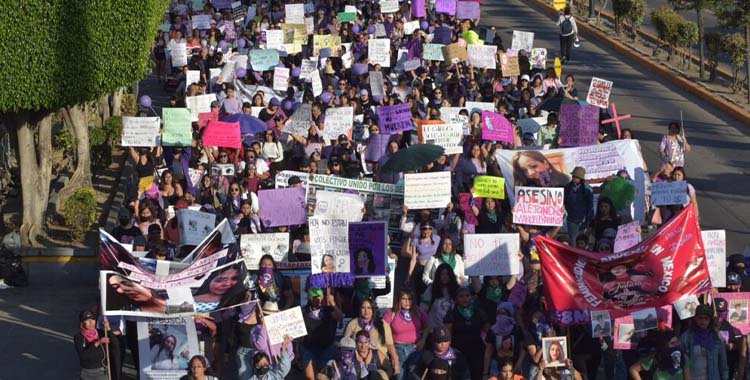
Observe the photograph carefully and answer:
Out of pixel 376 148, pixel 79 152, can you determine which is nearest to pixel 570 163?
pixel 376 148

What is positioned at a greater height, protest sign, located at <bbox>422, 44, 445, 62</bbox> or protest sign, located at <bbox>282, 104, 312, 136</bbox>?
protest sign, located at <bbox>422, 44, 445, 62</bbox>

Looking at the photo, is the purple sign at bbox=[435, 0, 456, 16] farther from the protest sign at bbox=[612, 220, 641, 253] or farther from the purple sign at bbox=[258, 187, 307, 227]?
the protest sign at bbox=[612, 220, 641, 253]

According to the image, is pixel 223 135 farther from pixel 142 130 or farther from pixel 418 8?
pixel 418 8

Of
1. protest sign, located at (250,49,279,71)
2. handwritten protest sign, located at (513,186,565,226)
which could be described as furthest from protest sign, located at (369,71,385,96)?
handwritten protest sign, located at (513,186,565,226)

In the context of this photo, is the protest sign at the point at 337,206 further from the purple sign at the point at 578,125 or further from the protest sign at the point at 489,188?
the purple sign at the point at 578,125

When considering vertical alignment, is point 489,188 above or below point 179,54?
below

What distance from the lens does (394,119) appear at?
2314 cm

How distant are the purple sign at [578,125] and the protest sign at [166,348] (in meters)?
7.75

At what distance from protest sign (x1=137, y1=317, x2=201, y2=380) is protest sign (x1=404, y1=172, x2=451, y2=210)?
14.3 ft

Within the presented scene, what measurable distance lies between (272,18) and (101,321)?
61.3ft

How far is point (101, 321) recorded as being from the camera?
53.3 ft

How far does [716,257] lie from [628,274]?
1.19 m

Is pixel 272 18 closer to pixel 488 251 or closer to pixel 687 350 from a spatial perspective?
pixel 488 251

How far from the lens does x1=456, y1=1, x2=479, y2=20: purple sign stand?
3331 cm
